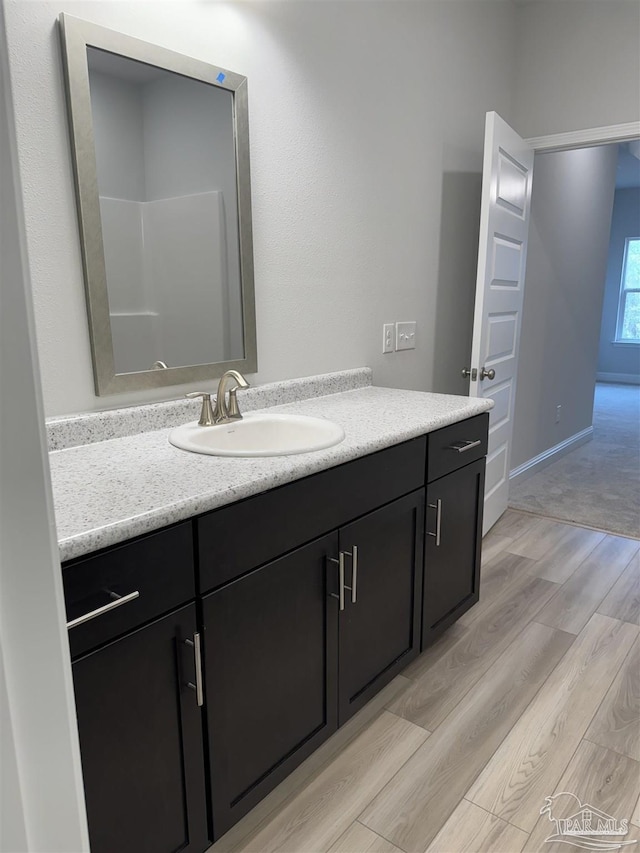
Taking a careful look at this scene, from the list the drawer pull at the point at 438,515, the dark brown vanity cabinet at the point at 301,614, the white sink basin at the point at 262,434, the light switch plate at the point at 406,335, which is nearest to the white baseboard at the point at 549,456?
the light switch plate at the point at 406,335

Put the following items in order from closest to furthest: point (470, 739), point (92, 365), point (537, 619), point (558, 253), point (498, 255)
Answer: point (92, 365) → point (470, 739) → point (537, 619) → point (498, 255) → point (558, 253)

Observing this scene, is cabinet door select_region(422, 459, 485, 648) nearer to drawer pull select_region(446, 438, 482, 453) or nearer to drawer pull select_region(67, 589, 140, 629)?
drawer pull select_region(446, 438, 482, 453)

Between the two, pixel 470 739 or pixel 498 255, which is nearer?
pixel 470 739

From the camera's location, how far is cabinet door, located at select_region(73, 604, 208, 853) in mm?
977

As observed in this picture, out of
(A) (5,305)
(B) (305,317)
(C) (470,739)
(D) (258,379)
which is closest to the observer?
(A) (5,305)

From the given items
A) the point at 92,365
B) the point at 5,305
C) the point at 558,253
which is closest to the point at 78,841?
the point at 5,305

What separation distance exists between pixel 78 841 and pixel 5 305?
385 mm

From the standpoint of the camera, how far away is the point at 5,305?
34 cm

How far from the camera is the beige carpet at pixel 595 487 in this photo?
131 inches

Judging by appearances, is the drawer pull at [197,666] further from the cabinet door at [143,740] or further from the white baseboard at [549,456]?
the white baseboard at [549,456]

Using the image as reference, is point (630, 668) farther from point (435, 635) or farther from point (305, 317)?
point (305, 317)

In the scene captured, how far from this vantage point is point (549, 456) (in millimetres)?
4312

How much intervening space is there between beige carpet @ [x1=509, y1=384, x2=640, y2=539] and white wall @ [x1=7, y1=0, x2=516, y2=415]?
3.51 feet

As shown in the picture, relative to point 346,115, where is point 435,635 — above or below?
below
